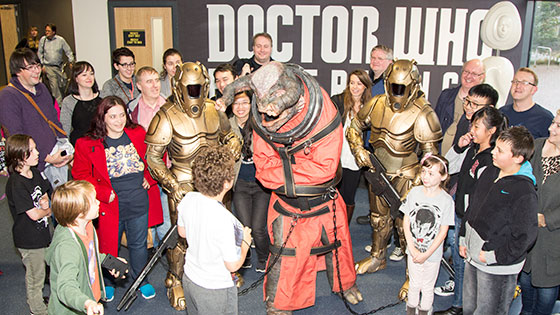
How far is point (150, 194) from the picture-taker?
402 cm

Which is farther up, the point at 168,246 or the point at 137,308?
the point at 168,246

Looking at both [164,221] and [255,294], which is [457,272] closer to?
[255,294]

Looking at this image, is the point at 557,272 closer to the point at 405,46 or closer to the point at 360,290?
the point at 360,290

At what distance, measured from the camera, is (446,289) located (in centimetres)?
403

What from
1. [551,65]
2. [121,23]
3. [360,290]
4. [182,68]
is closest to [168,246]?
[182,68]

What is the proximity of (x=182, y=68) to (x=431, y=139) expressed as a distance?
208 centimetres

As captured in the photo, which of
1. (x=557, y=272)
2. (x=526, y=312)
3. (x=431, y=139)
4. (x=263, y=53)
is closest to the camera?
(x=557, y=272)

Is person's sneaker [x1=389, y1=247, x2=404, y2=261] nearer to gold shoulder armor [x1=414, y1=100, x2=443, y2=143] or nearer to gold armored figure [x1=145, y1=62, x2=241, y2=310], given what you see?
gold shoulder armor [x1=414, y1=100, x2=443, y2=143]

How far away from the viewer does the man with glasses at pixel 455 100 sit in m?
4.40

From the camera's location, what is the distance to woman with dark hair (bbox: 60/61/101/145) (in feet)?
13.7

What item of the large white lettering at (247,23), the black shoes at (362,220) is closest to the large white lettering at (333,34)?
the large white lettering at (247,23)

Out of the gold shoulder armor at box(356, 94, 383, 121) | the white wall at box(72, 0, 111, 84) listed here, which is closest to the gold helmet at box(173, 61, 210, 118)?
the gold shoulder armor at box(356, 94, 383, 121)

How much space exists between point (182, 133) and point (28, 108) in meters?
1.41

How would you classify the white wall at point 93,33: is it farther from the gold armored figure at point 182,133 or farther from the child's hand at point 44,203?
the child's hand at point 44,203
